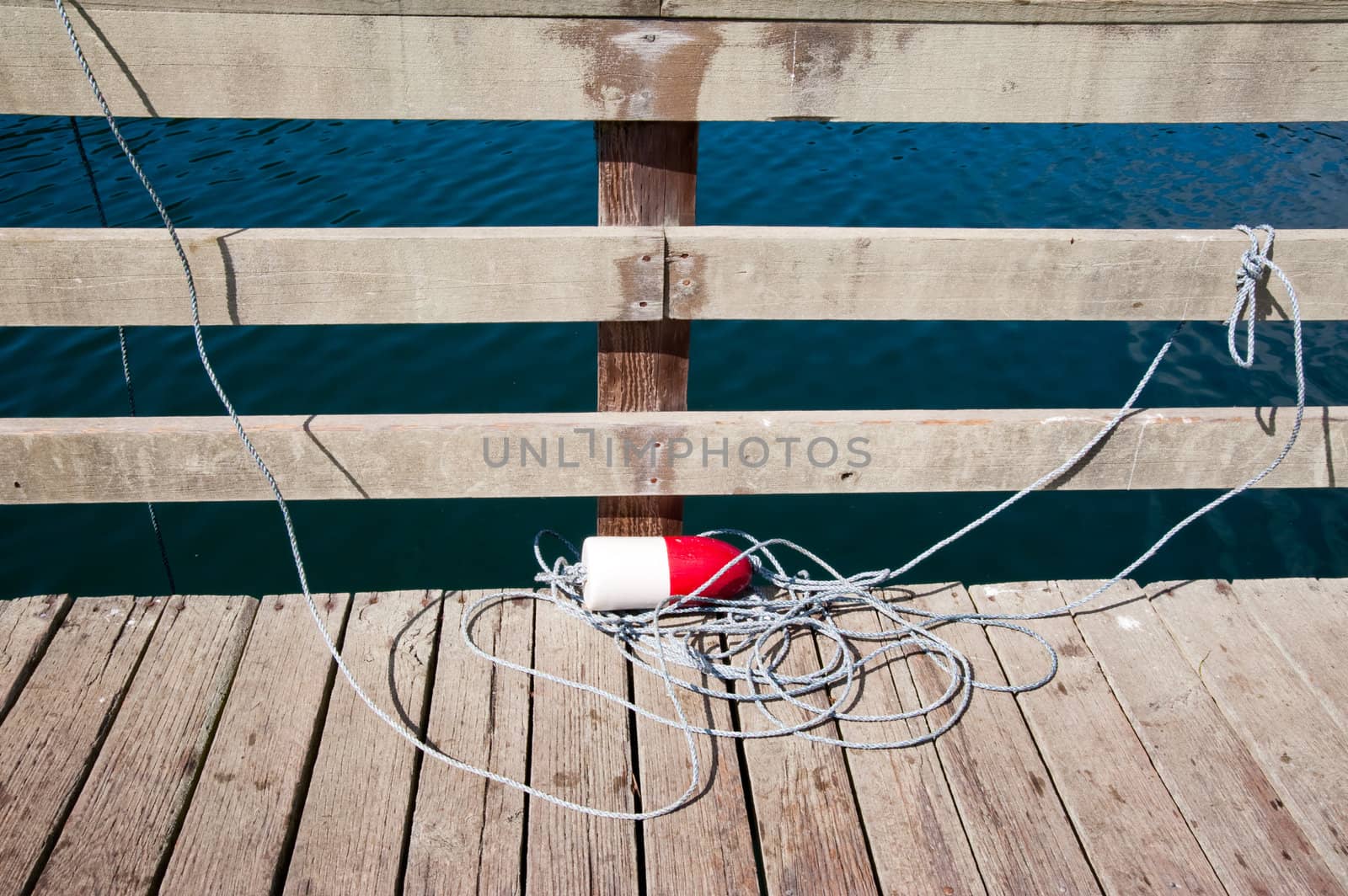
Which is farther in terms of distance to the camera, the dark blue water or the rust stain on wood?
the dark blue water

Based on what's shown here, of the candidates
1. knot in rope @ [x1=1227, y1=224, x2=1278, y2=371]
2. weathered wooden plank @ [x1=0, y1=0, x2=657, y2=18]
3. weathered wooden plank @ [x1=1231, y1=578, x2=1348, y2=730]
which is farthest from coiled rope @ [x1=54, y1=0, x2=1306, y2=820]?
weathered wooden plank @ [x1=1231, y1=578, x2=1348, y2=730]

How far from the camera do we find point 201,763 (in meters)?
2.34

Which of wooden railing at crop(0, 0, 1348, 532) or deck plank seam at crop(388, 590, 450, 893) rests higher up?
wooden railing at crop(0, 0, 1348, 532)

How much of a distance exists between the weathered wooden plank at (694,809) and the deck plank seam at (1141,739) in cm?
94

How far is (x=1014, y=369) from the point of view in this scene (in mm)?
6852

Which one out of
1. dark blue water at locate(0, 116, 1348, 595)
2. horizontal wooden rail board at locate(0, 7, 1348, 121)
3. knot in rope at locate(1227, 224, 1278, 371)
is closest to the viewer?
horizontal wooden rail board at locate(0, 7, 1348, 121)

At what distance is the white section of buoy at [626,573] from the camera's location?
2.74m

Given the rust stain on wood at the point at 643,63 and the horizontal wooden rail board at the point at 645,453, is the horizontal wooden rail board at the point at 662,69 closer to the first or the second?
the rust stain on wood at the point at 643,63

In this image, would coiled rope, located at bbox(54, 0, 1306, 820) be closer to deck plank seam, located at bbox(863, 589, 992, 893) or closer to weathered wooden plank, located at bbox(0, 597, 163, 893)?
deck plank seam, located at bbox(863, 589, 992, 893)

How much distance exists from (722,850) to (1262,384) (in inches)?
227

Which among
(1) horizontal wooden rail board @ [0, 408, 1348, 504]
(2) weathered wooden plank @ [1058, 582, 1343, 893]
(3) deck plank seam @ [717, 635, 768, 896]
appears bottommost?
(3) deck plank seam @ [717, 635, 768, 896]

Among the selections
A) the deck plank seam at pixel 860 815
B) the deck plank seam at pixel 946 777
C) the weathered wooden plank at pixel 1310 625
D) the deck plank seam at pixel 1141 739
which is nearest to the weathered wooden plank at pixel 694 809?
the deck plank seam at pixel 860 815

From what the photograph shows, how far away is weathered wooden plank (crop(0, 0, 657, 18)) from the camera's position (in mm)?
2160

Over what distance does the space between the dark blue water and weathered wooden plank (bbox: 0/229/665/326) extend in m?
1.76
